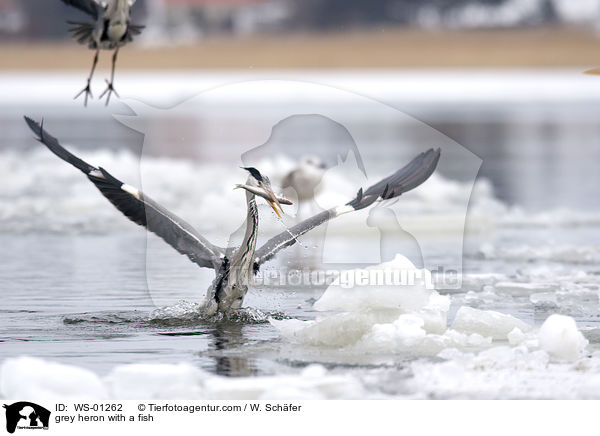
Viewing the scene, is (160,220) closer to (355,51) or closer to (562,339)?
(562,339)

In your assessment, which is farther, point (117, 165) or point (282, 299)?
point (117, 165)

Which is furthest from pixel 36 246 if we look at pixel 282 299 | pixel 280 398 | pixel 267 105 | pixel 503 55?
pixel 503 55

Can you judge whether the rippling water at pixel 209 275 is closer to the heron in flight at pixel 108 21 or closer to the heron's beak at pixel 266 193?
the heron's beak at pixel 266 193

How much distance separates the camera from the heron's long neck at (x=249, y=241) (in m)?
6.80

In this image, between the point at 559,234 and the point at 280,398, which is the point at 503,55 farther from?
the point at 280,398

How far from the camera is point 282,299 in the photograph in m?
7.71

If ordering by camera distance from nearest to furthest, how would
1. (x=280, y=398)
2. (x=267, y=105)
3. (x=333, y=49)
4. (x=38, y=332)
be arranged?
(x=280, y=398) < (x=38, y=332) < (x=267, y=105) < (x=333, y=49)

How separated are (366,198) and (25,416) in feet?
8.38

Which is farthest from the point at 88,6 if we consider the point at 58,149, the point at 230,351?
Result: the point at 230,351

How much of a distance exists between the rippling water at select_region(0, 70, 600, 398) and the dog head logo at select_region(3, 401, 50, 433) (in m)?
0.65

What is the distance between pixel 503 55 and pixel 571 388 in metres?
29.2

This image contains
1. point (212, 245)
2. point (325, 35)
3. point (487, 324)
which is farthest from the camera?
point (325, 35)

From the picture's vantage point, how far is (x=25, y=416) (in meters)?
5.34

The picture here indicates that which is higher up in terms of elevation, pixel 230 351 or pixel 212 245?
pixel 212 245
